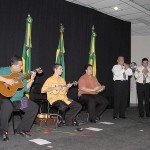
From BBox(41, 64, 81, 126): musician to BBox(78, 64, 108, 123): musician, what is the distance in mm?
561

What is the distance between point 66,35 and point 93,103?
2.37 meters

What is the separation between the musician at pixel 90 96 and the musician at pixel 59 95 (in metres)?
0.56

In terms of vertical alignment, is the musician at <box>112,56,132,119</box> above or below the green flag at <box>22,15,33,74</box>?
below

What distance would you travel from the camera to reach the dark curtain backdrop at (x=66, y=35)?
5.67m

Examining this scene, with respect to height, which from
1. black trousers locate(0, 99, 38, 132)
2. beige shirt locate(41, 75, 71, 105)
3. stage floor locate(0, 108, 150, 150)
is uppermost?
beige shirt locate(41, 75, 71, 105)

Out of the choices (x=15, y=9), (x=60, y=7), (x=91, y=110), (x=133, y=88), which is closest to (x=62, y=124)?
(x=91, y=110)

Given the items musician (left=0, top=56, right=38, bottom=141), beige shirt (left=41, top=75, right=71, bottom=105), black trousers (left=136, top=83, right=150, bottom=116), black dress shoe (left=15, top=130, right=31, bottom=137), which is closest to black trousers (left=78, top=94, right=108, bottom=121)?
beige shirt (left=41, top=75, right=71, bottom=105)

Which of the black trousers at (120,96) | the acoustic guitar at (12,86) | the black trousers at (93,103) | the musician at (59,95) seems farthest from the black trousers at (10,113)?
the black trousers at (120,96)

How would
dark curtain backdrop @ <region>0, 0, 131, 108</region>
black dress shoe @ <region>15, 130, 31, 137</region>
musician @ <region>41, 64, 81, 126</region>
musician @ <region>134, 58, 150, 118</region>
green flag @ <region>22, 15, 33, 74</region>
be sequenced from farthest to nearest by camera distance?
musician @ <region>134, 58, 150, 118</region> → green flag @ <region>22, 15, 33, 74</region> → dark curtain backdrop @ <region>0, 0, 131, 108</region> → musician @ <region>41, 64, 81, 126</region> → black dress shoe @ <region>15, 130, 31, 137</region>

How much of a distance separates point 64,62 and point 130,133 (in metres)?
3.16

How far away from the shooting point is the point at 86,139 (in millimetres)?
3732

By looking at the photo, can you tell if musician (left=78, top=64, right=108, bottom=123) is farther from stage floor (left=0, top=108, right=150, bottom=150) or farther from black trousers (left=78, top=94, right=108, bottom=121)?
stage floor (left=0, top=108, right=150, bottom=150)

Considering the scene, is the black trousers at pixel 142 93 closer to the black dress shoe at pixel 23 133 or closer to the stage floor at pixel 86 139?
the stage floor at pixel 86 139

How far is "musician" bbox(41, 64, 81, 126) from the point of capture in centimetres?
467
